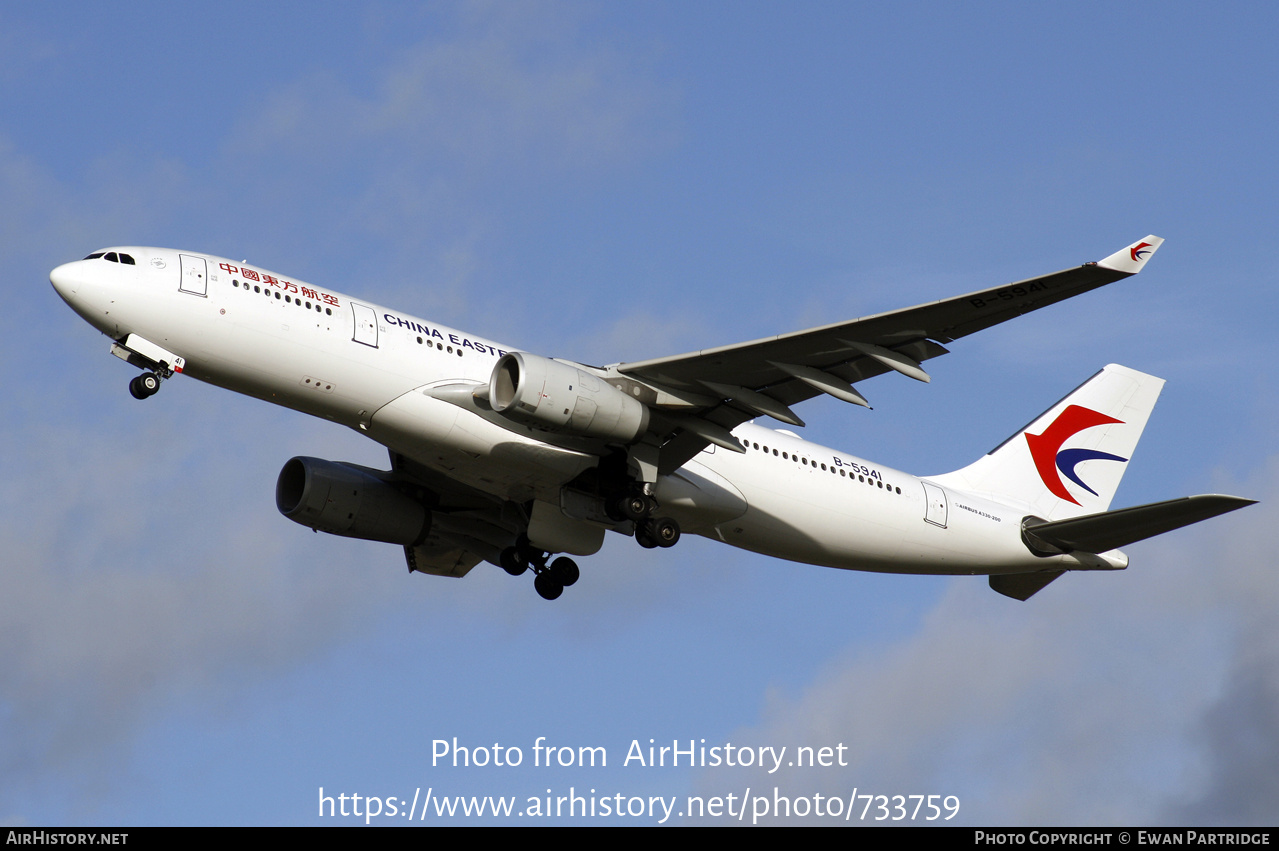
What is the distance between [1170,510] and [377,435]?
52.0ft

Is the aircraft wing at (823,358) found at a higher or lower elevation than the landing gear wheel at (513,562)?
higher

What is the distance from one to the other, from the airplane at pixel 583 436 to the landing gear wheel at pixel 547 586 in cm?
3

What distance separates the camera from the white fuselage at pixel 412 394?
26.2 metres

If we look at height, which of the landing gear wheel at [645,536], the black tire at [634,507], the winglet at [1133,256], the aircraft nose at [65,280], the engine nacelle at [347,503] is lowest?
the landing gear wheel at [645,536]

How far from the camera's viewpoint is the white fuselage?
26203 mm

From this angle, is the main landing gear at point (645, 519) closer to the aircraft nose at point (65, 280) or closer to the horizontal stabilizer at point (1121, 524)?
the horizontal stabilizer at point (1121, 524)

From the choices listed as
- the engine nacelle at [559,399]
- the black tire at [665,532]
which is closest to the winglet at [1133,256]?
the engine nacelle at [559,399]

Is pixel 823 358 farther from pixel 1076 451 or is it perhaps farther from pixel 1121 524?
pixel 1076 451

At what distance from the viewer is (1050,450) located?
3653 centimetres

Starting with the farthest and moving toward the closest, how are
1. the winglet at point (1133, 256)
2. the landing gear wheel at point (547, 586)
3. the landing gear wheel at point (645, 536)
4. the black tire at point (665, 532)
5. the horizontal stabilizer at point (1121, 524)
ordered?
the landing gear wheel at point (547, 586) → the black tire at point (665, 532) → the landing gear wheel at point (645, 536) → the horizontal stabilizer at point (1121, 524) → the winglet at point (1133, 256)

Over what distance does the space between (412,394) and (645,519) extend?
5338 mm

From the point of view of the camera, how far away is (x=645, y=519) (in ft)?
95.5

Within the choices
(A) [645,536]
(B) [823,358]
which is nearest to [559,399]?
(A) [645,536]
